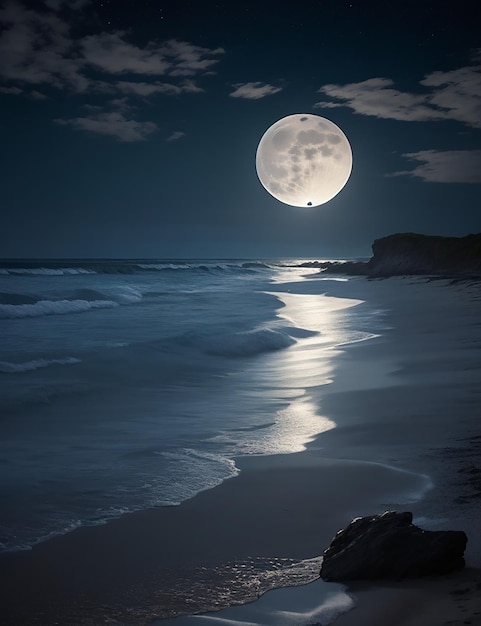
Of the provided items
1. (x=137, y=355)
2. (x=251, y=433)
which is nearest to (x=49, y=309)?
(x=137, y=355)

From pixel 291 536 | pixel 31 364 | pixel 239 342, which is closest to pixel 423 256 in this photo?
pixel 239 342

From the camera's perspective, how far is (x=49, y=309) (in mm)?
24875

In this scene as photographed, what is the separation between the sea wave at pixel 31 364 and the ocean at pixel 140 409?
2 centimetres

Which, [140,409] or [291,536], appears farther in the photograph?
[140,409]

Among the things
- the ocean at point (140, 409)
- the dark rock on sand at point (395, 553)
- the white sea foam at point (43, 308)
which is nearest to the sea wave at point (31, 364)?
the ocean at point (140, 409)

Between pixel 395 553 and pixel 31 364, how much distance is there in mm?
9903

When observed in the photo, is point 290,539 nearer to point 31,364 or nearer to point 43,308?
point 31,364

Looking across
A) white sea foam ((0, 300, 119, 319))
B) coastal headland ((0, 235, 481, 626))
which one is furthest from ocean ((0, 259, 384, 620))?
white sea foam ((0, 300, 119, 319))

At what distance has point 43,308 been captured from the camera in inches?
973

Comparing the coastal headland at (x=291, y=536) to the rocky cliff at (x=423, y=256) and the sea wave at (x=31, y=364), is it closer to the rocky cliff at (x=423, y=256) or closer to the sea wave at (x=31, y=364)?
the sea wave at (x=31, y=364)

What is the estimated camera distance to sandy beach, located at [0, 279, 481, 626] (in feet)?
9.55

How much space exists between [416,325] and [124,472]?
12841mm

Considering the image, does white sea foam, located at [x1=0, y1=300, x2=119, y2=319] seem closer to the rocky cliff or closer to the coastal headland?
the coastal headland

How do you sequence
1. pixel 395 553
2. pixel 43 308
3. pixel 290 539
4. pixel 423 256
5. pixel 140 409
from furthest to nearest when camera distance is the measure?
pixel 423 256 → pixel 43 308 → pixel 140 409 → pixel 290 539 → pixel 395 553
